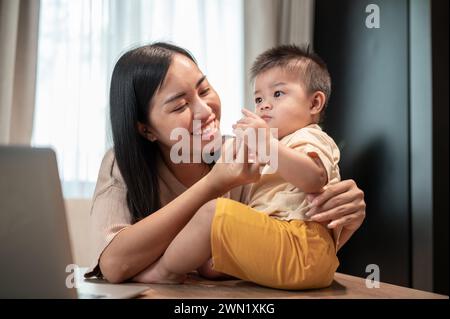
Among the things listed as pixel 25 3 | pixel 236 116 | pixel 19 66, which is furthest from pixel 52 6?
pixel 236 116

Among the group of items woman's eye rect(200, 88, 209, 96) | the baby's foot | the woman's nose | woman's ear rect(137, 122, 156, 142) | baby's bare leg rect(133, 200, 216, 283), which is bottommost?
the baby's foot

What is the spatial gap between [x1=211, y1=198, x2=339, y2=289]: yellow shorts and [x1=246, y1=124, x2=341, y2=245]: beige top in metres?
0.05

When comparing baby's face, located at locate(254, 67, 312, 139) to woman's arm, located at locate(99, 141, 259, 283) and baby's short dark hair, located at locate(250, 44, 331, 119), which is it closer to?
baby's short dark hair, located at locate(250, 44, 331, 119)

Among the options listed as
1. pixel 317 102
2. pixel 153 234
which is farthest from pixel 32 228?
pixel 317 102

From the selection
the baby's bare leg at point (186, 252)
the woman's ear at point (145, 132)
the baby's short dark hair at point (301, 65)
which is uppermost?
the baby's short dark hair at point (301, 65)

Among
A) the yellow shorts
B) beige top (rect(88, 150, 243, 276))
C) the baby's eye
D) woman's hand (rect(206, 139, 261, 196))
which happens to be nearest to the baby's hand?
woman's hand (rect(206, 139, 261, 196))

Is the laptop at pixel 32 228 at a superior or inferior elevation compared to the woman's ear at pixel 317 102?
inferior

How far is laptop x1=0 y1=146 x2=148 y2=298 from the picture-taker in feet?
2.54

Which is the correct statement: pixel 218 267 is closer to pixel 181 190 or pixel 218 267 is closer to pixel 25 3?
pixel 181 190

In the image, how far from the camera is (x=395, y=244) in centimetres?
162

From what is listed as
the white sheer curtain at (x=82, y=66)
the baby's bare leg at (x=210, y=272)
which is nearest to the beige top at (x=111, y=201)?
the baby's bare leg at (x=210, y=272)

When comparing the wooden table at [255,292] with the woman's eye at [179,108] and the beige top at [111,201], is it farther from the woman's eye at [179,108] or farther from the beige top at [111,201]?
the woman's eye at [179,108]

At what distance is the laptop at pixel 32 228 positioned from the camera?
775 millimetres

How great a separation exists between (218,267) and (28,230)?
370mm
